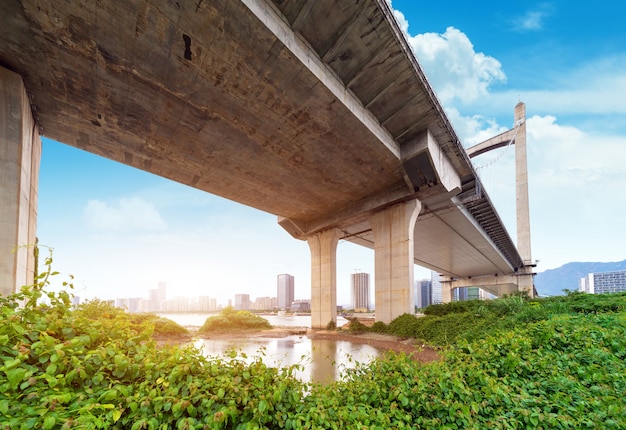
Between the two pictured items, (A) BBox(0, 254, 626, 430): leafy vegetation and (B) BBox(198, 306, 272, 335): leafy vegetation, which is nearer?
(A) BBox(0, 254, 626, 430): leafy vegetation

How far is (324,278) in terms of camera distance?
26656 mm

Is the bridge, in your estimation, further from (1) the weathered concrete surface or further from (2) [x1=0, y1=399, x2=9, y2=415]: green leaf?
(2) [x1=0, y1=399, x2=9, y2=415]: green leaf

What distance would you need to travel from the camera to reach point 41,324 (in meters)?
3.08

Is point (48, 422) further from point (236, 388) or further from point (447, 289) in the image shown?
point (447, 289)

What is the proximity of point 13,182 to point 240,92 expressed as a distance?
24.7 ft

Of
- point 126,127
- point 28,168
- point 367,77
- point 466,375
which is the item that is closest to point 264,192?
point 126,127

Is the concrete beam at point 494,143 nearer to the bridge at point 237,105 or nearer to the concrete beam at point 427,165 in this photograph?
the bridge at point 237,105

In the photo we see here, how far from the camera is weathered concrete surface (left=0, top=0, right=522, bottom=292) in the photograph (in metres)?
8.71

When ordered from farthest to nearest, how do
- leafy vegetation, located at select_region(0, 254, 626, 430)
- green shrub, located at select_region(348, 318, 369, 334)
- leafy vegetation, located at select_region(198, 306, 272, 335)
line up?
leafy vegetation, located at select_region(198, 306, 272, 335) < green shrub, located at select_region(348, 318, 369, 334) < leafy vegetation, located at select_region(0, 254, 626, 430)

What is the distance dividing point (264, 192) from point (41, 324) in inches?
699

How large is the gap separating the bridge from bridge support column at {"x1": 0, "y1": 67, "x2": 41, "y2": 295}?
38 millimetres

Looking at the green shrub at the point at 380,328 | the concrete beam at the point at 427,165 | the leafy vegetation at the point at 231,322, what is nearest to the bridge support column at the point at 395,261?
the green shrub at the point at 380,328

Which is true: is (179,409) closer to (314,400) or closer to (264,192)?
(314,400)

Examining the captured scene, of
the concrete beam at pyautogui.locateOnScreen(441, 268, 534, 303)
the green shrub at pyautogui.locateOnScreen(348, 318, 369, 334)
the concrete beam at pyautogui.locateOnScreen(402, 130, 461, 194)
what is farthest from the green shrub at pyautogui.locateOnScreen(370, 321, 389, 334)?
the concrete beam at pyautogui.locateOnScreen(441, 268, 534, 303)
